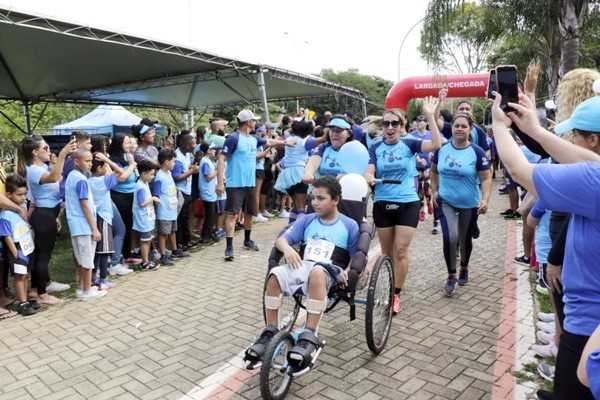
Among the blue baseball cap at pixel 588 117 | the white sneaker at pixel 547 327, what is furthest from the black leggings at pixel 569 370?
the white sneaker at pixel 547 327

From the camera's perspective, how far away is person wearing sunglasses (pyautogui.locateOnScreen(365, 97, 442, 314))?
4598mm

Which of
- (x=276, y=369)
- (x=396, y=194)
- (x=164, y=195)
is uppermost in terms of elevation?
(x=396, y=194)

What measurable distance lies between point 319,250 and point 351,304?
0.49 m

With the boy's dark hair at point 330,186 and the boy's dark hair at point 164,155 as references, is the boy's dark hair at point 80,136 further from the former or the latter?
the boy's dark hair at point 330,186

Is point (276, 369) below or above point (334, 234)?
below

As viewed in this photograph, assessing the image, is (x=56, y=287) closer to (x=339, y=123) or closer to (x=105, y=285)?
(x=105, y=285)

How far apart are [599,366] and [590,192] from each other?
27.5 inches

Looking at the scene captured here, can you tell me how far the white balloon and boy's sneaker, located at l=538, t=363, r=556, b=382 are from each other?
1.92 metres

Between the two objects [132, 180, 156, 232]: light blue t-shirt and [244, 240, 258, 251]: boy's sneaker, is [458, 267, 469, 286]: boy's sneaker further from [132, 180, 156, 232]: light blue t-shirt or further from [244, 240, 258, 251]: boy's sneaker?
[132, 180, 156, 232]: light blue t-shirt

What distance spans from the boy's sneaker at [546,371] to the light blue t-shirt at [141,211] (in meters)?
4.95

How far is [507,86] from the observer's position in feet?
7.63

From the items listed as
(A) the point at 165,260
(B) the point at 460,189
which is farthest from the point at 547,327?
(A) the point at 165,260

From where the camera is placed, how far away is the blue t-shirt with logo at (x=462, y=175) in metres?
5.06

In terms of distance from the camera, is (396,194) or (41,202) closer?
(396,194)
